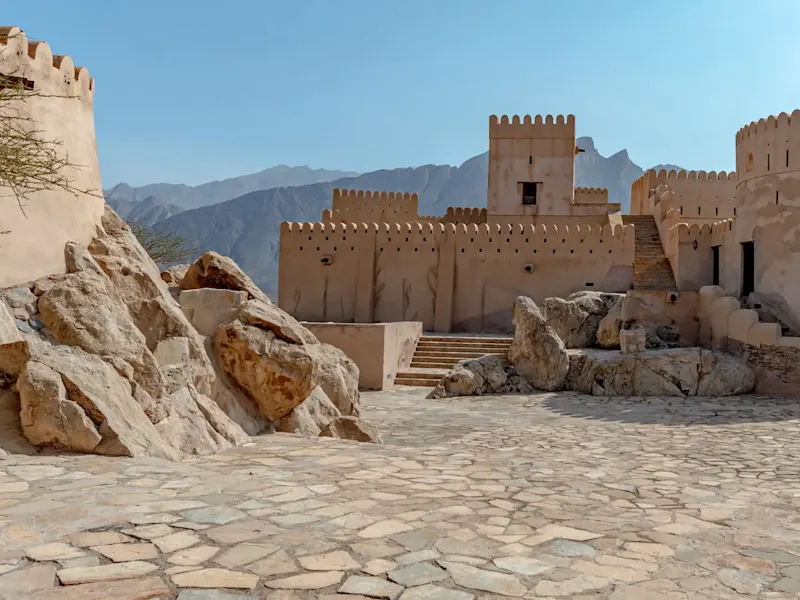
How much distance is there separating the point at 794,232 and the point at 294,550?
528 inches

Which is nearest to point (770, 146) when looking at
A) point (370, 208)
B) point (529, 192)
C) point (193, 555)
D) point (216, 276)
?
point (216, 276)

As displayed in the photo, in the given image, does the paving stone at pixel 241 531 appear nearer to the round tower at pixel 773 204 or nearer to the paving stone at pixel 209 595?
the paving stone at pixel 209 595

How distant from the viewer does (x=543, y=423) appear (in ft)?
31.0

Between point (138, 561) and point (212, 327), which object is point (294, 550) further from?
point (212, 327)

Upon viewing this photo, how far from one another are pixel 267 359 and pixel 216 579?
173 inches

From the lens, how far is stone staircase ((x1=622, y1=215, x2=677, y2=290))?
19.7m

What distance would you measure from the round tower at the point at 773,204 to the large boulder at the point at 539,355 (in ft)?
14.9

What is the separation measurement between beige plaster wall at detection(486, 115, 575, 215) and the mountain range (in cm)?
4674

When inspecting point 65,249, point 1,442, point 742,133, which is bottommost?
point 1,442

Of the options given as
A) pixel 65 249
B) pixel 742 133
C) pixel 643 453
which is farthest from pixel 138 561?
pixel 742 133

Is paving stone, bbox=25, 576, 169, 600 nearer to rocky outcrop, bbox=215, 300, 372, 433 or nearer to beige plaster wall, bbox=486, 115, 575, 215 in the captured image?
rocky outcrop, bbox=215, 300, 372, 433

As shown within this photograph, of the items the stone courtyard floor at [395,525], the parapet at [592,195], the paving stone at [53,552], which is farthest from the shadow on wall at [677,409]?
the parapet at [592,195]

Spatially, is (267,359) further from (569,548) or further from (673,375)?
(673,375)

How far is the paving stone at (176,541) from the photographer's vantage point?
127 inches
